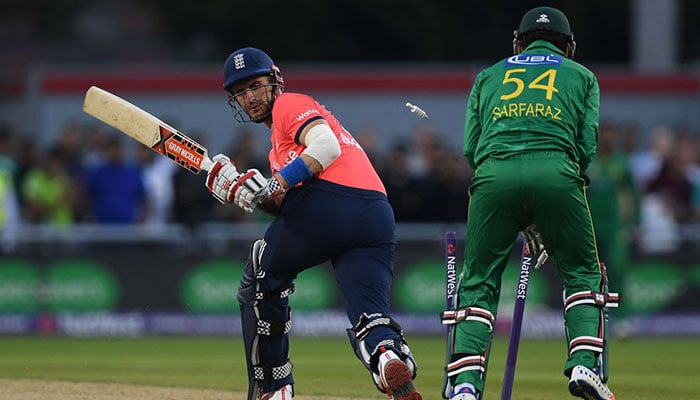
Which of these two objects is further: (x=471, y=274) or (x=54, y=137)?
(x=54, y=137)

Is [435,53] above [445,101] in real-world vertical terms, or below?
above

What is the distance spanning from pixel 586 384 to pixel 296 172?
2.02m

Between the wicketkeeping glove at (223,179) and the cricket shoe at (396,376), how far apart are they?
1.32 metres

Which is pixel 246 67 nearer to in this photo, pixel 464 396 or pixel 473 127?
pixel 473 127

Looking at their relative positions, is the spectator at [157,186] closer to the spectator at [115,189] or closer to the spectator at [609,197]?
the spectator at [115,189]

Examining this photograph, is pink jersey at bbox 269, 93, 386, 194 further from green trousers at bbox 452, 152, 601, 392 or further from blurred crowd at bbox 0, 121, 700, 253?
blurred crowd at bbox 0, 121, 700, 253

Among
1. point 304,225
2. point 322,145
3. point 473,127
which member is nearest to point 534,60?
point 473,127

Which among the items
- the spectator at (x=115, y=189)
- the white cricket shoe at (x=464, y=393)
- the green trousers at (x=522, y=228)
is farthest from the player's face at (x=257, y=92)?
the spectator at (x=115, y=189)

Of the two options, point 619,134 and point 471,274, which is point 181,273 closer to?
point 619,134

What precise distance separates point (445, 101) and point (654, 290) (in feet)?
17.5

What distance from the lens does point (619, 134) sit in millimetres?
19391

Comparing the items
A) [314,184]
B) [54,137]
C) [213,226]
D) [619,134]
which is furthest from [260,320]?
[54,137]

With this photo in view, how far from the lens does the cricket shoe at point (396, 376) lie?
821 centimetres

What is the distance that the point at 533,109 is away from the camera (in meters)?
8.27
